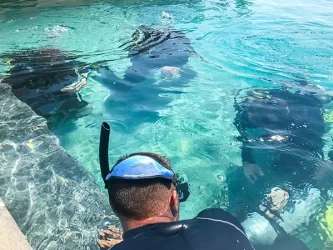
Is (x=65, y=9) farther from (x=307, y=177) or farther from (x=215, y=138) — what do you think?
(x=307, y=177)

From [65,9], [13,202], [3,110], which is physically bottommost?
[65,9]

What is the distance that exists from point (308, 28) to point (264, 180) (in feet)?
19.7

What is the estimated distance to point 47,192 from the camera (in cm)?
330

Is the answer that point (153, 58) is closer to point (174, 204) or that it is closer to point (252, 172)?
point (252, 172)

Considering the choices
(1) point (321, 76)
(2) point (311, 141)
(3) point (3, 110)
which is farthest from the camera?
(1) point (321, 76)

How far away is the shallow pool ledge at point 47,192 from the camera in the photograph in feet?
9.35

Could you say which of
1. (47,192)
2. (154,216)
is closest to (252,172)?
(47,192)

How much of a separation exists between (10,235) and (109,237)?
717 mm

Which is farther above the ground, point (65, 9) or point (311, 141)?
point (311, 141)

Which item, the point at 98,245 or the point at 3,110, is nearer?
the point at 98,245

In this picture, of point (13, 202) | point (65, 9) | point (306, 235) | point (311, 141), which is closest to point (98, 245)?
point (13, 202)

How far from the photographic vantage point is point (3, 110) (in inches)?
191

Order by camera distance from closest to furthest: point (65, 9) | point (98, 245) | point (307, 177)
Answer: point (98, 245) < point (307, 177) < point (65, 9)

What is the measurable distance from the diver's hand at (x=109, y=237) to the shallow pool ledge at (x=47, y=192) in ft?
0.22
